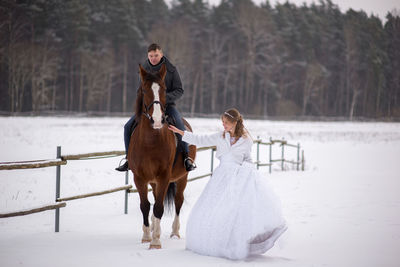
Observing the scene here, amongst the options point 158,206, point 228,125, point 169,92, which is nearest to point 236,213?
point 228,125

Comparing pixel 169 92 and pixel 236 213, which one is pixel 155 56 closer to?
pixel 169 92

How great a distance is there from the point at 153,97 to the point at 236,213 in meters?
1.80

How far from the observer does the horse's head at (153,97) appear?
193 inches

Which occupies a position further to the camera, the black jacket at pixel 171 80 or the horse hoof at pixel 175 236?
the horse hoof at pixel 175 236

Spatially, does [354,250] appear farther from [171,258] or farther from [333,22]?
[333,22]

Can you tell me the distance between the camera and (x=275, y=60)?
5647 cm

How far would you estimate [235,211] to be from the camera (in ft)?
15.6

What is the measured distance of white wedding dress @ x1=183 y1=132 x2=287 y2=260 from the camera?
4688 millimetres

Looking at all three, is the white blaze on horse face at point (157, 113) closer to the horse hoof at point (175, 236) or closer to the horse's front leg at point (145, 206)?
the horse's front leg at point (145, 206)

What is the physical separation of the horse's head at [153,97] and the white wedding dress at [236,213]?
3.26 feet

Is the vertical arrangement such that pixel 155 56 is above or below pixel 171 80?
above

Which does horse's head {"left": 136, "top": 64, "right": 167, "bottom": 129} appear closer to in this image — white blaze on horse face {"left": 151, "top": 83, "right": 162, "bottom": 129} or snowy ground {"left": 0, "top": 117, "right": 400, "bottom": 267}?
white blaze on horse face {"left": 151, "top": 83, "right": 162, "bottom": 129}

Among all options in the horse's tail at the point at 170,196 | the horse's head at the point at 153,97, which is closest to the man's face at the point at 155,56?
the horse's head at the point at 153,97

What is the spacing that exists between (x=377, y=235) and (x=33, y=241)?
534cm
